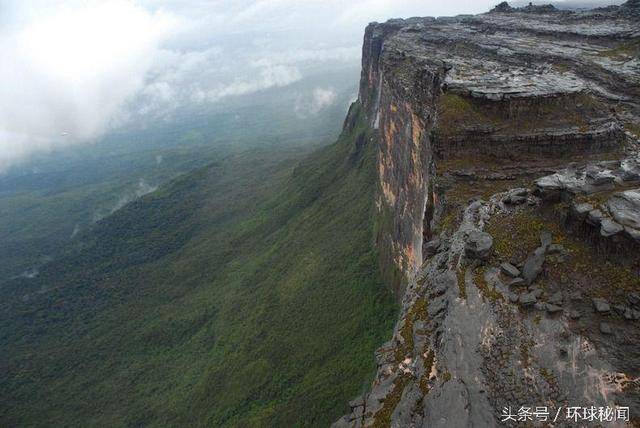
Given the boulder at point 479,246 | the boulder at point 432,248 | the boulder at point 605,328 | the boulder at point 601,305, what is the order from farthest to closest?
the boulder at point 432,248 < the boulder at point 479,246 < the boulder at point 601,305 < the boulder at point 605,328

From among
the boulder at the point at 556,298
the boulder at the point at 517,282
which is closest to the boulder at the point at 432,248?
the boulder at the point at 517,282

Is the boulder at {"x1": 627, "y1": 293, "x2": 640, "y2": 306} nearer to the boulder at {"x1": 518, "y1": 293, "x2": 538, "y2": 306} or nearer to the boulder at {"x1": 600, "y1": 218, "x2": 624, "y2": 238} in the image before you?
the boulder at {"x1": 600, "y1": 218, "x2": 624, "y2": 238}

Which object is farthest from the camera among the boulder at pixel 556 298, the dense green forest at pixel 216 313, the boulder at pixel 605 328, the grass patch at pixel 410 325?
the dense green forest at pixel 216 313

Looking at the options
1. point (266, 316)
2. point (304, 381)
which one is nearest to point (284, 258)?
point (266, 316)

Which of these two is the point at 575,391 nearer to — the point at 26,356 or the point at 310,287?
the point at 310,287

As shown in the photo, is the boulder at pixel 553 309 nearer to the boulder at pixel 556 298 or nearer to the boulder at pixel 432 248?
the boulder at pixel 556 298

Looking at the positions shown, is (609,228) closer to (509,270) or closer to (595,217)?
(595,217)
